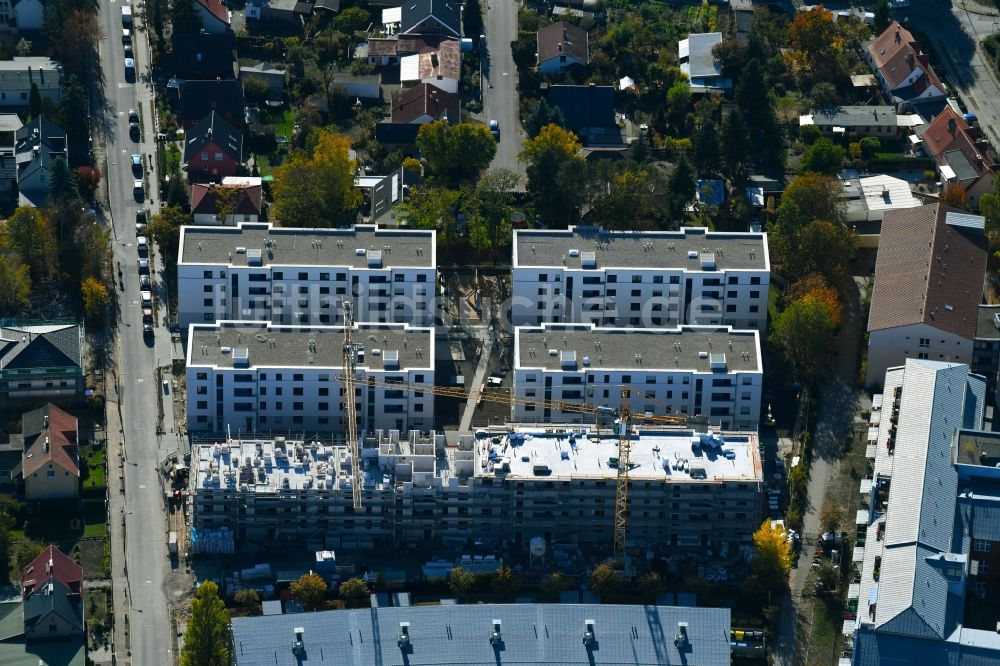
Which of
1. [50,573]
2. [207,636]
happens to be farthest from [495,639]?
[50,573]

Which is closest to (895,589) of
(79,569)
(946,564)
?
(946,564)

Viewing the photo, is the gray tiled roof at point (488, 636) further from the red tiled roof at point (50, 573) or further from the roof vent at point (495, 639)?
the red tiled roof at point (50, 573)

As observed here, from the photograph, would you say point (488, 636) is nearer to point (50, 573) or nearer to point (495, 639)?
point (495, 639)

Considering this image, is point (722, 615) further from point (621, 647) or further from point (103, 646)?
point (103, 646)

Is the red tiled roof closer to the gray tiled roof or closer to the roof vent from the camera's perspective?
the gray tiled roof

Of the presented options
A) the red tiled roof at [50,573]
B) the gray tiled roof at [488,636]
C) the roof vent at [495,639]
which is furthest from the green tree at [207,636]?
the roof vent at [495,639]

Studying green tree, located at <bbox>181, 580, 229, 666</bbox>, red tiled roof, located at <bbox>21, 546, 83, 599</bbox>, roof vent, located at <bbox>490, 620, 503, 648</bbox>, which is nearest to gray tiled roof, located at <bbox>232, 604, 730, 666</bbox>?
roof vent, located at <bbox>490, 620, 503, 648</bbox>
